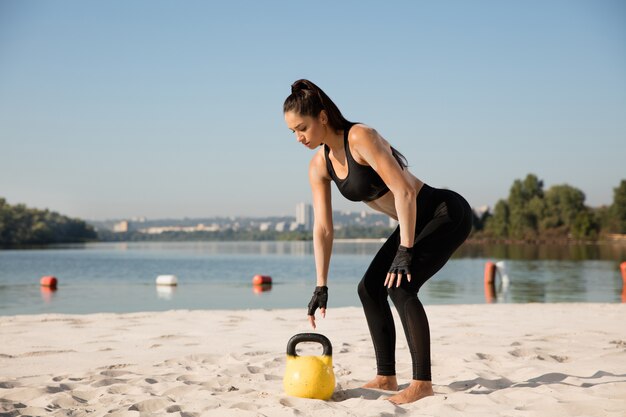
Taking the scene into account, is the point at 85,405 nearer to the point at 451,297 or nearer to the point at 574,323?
the point at 574,323

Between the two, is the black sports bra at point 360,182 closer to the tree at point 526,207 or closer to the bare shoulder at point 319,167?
the bare shoulder at point 319,167

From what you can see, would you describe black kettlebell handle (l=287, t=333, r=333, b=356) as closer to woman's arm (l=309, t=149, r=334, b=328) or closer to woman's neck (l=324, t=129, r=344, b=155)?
woman's arm (l=309, t=149, r=334, b=328)

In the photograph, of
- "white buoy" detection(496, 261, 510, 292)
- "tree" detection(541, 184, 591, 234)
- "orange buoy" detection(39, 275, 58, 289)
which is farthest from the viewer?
"tree" detection(541, 184, 591, 234)

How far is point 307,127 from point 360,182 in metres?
0.46

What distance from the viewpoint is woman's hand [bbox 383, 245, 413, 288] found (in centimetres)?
408

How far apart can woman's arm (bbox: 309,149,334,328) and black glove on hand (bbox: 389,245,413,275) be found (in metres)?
0.63

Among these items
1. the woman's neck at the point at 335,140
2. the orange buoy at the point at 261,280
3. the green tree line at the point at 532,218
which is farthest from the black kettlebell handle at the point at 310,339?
the green tree line at the point at 532,218

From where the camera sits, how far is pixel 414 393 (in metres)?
4.16

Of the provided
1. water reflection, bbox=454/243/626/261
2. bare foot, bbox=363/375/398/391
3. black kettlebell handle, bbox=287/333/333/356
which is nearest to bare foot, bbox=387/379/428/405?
bare foot, bbox=363/375/398/391

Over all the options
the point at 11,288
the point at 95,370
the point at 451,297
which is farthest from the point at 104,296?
the point at 95,370

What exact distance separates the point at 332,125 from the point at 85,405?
230cm

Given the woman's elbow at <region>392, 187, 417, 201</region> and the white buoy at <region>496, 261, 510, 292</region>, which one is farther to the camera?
the white buoy at <region>496, 261, 510, 292</region>

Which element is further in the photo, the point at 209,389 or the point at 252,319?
the point at 252,319

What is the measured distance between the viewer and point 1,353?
21.1 feet
